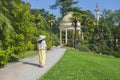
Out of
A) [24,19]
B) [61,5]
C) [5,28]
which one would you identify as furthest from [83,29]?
[5,28]

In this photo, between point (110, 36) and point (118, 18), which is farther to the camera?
point (118, 18)

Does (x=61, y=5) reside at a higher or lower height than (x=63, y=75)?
higher

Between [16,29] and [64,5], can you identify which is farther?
[64,5]

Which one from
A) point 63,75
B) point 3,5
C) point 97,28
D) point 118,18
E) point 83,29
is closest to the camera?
point 63,75

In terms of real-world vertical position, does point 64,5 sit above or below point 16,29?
above

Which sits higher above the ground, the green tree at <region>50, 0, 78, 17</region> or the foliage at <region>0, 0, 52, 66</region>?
the green tree at <region>50, 0, 78, 17</region>

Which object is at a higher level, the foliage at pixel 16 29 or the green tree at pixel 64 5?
the green tree at pixel 64 5

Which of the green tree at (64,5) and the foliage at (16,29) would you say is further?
the green tree at (64,5)

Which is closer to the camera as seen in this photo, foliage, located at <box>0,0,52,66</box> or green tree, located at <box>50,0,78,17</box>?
foliage, located at <box>0,0,52,66</box>

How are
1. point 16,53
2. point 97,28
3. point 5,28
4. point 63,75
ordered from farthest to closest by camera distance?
point 97,28, point 16,53, point 5,28, point 63,75

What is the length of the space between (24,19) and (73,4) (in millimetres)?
70221

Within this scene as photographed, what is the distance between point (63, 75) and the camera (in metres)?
13.9

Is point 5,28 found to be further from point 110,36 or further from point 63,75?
point 110,36

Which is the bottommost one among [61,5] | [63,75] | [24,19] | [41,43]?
[63,75]
